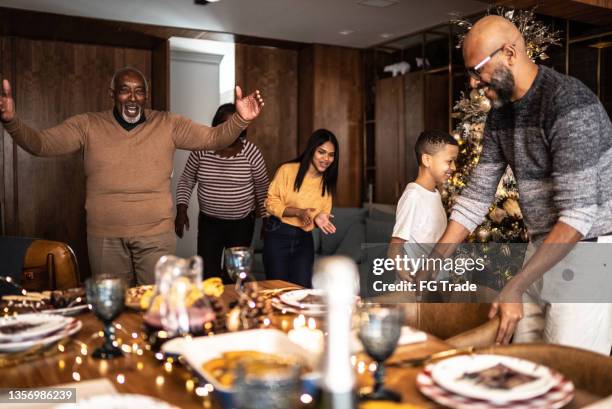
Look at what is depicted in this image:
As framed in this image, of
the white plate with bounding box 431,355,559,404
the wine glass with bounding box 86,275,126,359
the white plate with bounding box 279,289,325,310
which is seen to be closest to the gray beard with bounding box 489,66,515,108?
the white plate with bounding box 279,289,325,310

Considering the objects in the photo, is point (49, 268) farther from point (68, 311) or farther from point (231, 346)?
point (231, 346)

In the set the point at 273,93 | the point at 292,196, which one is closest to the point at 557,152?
the point at 292,196

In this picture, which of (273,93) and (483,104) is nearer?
(483,104)

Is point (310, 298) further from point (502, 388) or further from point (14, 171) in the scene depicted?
point (14, 171)

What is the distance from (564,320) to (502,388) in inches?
34.5

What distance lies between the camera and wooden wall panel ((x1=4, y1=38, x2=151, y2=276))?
5816 millimetres

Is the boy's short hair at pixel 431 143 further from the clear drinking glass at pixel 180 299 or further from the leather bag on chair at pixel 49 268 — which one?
the clear drinking glass at pixel 180 299

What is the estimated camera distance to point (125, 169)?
2498 mm

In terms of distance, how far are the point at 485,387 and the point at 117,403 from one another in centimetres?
59

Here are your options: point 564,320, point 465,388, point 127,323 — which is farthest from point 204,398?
point 564,320

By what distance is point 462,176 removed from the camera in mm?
4039

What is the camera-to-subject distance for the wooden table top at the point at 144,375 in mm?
992

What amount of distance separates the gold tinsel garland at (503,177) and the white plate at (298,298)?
2399 millimetres

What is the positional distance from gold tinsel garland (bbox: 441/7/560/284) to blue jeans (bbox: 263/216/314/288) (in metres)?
1.25
